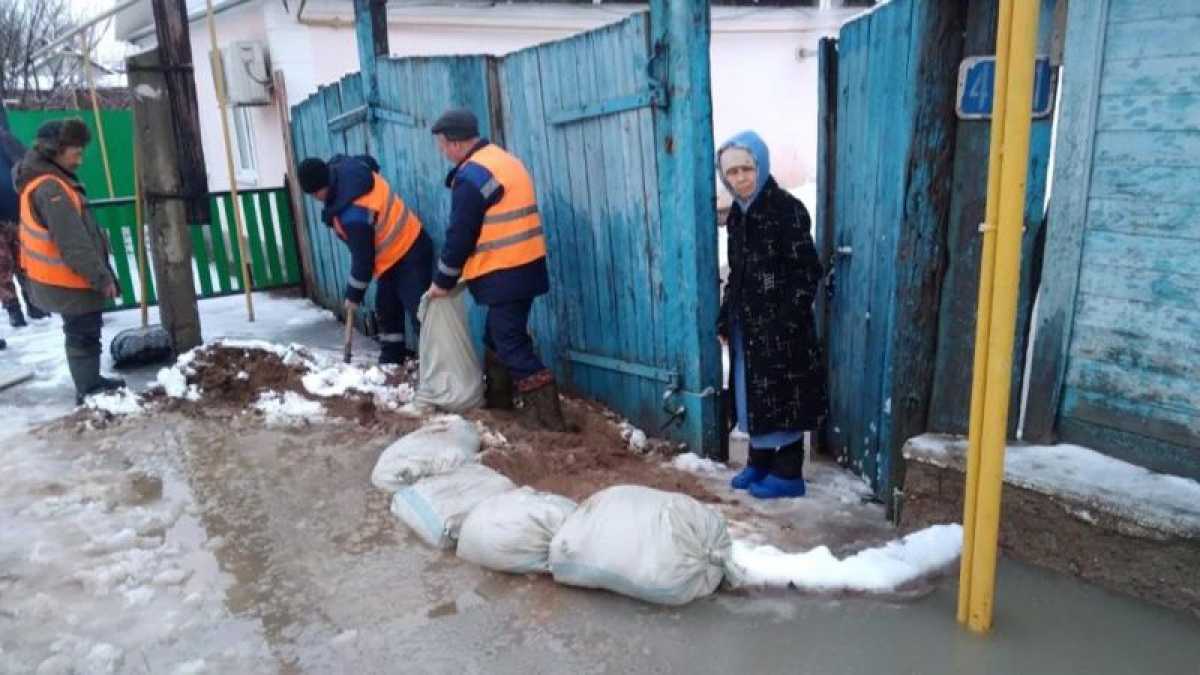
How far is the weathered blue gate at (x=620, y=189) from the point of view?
12.4 feet

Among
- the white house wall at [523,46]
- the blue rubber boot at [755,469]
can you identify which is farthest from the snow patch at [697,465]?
the white house wall at [523,46]

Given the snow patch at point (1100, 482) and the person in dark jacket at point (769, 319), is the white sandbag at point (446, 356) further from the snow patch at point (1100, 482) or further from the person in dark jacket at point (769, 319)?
the snow patch at point (1100, 482)

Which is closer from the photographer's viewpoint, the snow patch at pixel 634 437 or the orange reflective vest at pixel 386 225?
the snow patch at pixel 634 437

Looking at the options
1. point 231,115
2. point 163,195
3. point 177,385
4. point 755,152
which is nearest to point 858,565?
point 755,152

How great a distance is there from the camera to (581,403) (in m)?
4.89

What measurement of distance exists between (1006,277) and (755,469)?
1.97 m

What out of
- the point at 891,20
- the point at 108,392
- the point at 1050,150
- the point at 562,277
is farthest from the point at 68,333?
the point at 1050,150

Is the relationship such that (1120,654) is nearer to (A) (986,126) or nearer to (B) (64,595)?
(A) (986,126)

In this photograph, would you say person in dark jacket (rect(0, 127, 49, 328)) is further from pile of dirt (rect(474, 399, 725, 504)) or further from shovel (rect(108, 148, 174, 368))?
pile of dirt (rect(474, 399, 725, 504))

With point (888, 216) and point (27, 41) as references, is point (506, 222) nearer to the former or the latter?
point (888, 216)

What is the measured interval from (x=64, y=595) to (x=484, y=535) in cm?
155

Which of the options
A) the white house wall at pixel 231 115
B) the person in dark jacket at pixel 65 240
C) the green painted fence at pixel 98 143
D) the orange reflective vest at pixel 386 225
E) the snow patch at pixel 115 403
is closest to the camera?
the person in dark jacket at pixel 65 240

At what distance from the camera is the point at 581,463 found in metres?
4.02

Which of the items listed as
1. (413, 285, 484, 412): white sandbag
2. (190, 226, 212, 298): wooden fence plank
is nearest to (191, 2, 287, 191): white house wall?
(190, 226, 212, 298): wooden fence plank
